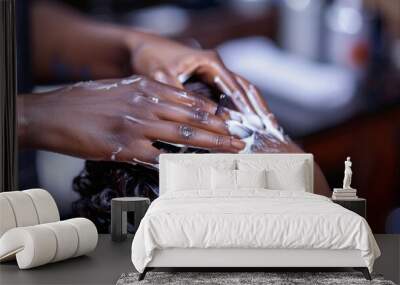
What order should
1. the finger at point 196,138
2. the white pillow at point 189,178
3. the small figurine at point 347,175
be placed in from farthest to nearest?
1. the finger at point 196,138
2. the small figurine at point 347,175
3. the white pillow at point 189,178

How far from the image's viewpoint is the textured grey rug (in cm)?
485

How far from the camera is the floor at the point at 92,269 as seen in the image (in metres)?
5.01

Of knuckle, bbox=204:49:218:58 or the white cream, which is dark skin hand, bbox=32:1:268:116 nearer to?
knuckle, bbox=204:49:218:58

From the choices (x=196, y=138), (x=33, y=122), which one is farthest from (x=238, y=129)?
(x=33, y=122)

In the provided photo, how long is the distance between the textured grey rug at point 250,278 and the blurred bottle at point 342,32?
291 cm

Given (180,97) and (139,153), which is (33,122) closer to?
(139,153)

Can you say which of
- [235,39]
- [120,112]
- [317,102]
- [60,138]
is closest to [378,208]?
[317,102]

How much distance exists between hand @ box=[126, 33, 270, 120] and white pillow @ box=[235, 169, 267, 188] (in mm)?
1008

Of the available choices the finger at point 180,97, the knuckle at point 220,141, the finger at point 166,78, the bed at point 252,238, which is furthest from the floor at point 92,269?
the finger at point 166,78

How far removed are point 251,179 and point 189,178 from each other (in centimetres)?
61

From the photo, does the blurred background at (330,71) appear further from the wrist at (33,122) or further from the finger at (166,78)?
the wrist at (33,122)

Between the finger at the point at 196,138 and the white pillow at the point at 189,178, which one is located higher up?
the finger at the point at 196,138

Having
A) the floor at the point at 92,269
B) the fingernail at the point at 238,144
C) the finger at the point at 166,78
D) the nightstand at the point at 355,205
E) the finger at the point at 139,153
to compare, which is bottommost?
the floor at the point at 92,269

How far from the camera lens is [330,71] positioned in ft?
24.2
